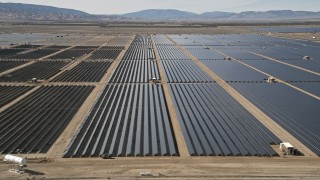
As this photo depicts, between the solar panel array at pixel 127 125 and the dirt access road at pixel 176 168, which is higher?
the solar panel array at pixel 127 125

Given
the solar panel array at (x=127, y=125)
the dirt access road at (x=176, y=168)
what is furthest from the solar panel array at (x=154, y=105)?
the dirt access road at (x=176, y=168)

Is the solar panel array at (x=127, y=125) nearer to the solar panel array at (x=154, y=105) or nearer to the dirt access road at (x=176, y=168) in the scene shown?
the solar panel array at (x=154, y=105)

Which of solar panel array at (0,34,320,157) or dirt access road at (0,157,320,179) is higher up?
solar panel array at (0,34,320,157)

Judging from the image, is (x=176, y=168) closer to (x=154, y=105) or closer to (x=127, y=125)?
(x=127, y=125)

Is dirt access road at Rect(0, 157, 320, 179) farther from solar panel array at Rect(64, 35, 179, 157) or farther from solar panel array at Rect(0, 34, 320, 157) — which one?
solar panel array at Rect(64, 35, 179, 157)

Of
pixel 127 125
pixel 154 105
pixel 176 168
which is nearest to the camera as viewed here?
pixel 176 168

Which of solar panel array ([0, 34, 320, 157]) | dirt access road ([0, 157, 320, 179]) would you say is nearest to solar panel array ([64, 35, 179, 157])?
solar panel array ([0, 34, 320, 157])

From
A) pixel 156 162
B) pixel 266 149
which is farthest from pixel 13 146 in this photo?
pixel 266 149

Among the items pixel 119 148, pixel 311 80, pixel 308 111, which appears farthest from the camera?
pixel 311 80

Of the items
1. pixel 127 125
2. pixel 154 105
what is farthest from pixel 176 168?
pixel 154 105

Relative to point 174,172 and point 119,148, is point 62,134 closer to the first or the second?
point 119,148

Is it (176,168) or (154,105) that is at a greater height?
(154,105)
